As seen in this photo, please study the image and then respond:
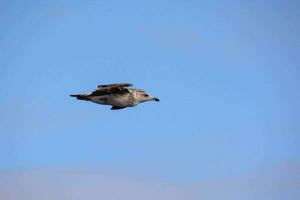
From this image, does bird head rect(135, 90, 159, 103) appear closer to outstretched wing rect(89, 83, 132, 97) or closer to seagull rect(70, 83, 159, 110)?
seagull rect(70, 83, 159, 110)

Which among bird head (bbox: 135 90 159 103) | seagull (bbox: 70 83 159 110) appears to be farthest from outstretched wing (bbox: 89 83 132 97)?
bird head (bbox: 135 90 159 103)

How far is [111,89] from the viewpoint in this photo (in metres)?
117

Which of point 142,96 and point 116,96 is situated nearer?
point 116,96

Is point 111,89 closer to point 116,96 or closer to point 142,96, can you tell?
point 116,96

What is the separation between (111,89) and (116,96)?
137cm

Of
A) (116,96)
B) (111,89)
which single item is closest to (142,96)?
(116,96)

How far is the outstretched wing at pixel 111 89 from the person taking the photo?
117 metres

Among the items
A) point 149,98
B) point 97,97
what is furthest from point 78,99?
point 149,98

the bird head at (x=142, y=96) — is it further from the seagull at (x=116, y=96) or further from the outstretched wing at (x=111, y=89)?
the outstretched wing at (x=111, y=89)

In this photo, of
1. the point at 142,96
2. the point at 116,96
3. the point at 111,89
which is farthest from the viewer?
the point at 142,96

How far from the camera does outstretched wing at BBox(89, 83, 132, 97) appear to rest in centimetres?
11681

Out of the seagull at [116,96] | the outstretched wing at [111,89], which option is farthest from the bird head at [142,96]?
the outstretched wing at [111,89]

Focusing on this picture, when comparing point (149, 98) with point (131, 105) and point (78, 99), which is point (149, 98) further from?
point (78, 99)

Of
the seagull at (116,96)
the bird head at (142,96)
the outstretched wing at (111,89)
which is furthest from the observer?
the bird head at (142,96)
